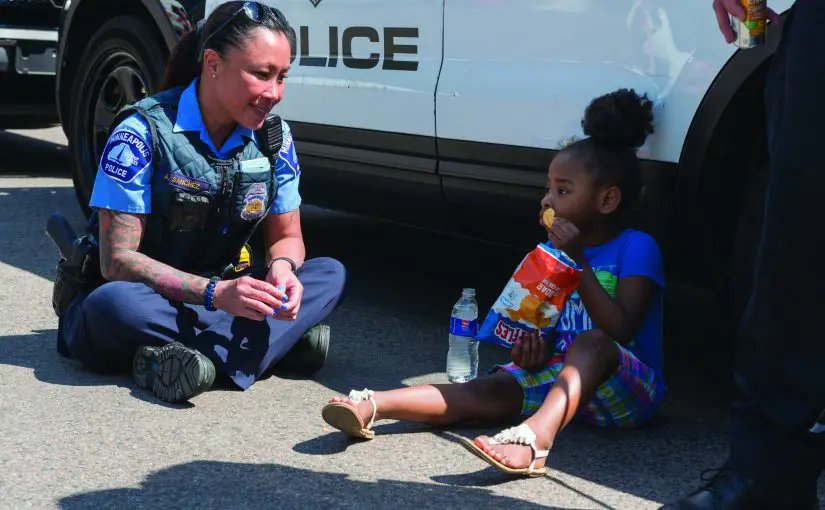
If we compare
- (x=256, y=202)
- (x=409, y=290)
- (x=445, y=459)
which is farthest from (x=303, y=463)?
(x=409, y=290)

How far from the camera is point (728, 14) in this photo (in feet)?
8.96

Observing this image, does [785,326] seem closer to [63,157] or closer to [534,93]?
[534,93]

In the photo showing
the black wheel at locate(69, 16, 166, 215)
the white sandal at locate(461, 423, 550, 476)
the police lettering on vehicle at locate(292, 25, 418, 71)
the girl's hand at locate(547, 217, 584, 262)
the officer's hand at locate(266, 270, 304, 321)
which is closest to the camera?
the white sandal at locate(461, 423, 550, 476)

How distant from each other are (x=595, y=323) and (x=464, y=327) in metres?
0.58

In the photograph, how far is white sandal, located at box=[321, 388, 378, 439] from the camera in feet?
9.98

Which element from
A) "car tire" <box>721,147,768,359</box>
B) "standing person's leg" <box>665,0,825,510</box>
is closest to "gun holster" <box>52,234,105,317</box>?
"car tire" <box>721,147,768,359</box>

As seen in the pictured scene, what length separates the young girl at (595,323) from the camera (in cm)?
312

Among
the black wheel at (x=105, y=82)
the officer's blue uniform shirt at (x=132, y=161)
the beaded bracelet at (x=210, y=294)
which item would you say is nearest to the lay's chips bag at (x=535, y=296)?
the beaded bracelet at (x=210, y=294)

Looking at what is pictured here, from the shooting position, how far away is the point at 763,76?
311 cm

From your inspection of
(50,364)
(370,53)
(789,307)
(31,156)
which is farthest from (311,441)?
(31,156)

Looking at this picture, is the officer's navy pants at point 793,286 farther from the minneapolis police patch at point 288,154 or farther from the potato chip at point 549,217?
the minneapolis police patch at point 288,154

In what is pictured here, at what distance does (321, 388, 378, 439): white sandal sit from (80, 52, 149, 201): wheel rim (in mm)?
2481

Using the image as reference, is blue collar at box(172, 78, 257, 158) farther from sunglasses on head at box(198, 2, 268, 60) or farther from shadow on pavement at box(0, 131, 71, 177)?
shadow on pavement at box(0, 131, 71, 177)

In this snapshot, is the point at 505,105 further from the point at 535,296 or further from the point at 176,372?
the point at 176,372
